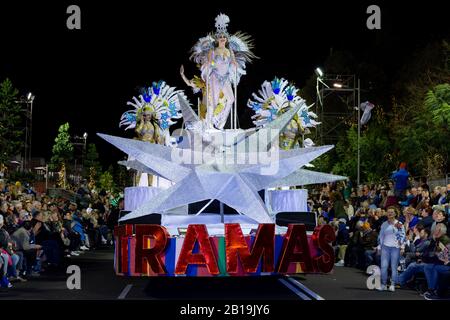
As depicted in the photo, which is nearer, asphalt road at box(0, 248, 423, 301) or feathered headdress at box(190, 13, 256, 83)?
asphalt road at box(0, 248, 423, 301)

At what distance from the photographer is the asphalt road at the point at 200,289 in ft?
42.3

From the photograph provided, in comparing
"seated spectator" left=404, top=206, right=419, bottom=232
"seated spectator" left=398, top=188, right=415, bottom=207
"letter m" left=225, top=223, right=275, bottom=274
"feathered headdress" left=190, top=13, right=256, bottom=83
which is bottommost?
"letter m" left=225, top=223, right=275, bottom=274

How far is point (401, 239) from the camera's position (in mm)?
14820

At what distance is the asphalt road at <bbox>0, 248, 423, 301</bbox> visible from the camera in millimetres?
12898

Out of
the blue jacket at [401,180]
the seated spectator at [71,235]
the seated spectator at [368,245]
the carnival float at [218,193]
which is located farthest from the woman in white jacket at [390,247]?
the seated spectator at [71,235]

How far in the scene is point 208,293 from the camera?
43.5 feet

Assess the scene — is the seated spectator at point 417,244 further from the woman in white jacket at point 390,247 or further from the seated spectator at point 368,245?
the seated spectator at point 368,245

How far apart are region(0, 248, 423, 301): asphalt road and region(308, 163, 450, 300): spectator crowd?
17.2 inches

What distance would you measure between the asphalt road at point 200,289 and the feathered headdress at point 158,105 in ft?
11.8

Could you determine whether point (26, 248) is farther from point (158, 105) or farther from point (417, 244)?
point (417, 244)

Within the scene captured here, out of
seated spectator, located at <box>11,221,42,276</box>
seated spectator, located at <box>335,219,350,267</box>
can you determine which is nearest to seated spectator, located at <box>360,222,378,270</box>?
seated spectator, located at <box>335,219,350,267</box>

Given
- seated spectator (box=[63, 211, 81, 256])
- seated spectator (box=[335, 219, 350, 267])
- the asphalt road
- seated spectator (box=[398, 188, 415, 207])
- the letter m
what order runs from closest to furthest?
the letter m < the asphalt road < seated spectator (box=[335, 219, 350, 267]) < seated spectator (box=[398, 188, 415, 207]) < seated spectator (box=[63, 211, 81, 256])

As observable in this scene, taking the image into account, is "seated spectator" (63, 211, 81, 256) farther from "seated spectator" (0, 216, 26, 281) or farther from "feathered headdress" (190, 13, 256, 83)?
"feathered headdress" (190, 13, 256, 83)
